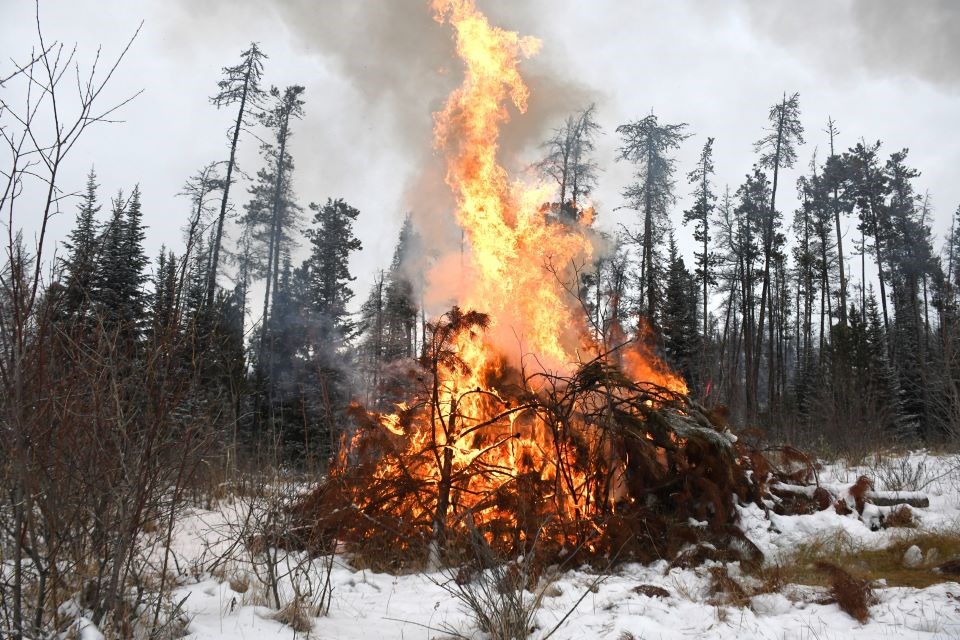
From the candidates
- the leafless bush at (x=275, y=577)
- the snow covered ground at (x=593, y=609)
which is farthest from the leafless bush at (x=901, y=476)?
the leafless bush at (x=275, y=577)

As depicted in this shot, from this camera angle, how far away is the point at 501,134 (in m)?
9.72

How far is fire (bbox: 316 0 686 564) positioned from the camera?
270 inches

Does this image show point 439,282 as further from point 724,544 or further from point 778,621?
point 778,621

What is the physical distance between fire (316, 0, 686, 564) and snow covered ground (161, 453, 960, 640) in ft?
2.98

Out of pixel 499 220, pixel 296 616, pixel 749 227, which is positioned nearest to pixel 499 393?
pixel 499 220

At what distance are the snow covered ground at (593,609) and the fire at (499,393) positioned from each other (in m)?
0.91

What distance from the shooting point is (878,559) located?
19.5 feet

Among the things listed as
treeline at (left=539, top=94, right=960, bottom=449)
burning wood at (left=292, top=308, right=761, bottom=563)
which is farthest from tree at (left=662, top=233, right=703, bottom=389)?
burning wood at (left=292, top=308, right=761, bottom=563)

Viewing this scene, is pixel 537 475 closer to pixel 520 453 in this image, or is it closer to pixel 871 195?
pixel 520 453

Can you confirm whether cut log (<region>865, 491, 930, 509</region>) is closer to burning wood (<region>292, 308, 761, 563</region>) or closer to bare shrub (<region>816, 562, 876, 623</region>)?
burning wood (<region>292, 308, 761, 563</region>)

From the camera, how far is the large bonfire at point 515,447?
652 cm

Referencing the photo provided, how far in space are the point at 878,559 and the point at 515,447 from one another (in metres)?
4.28

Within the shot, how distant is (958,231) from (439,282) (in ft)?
134

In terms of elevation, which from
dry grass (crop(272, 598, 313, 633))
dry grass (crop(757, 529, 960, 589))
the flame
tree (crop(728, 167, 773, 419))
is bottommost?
dry grass (crop(272, 598, 313, 633))
